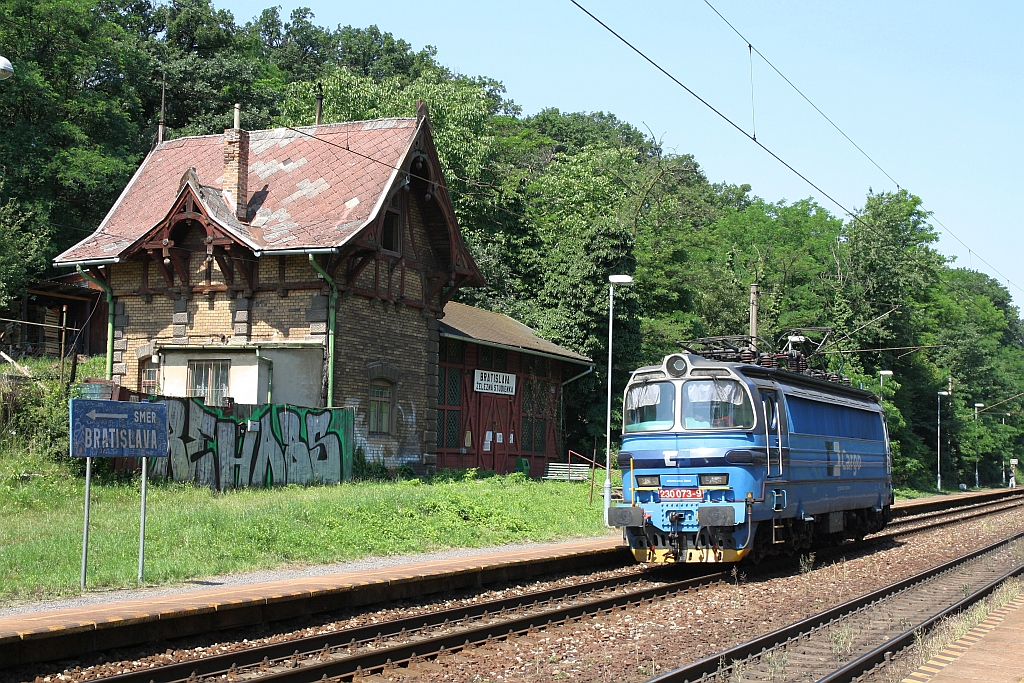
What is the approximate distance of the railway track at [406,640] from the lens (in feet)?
30.4

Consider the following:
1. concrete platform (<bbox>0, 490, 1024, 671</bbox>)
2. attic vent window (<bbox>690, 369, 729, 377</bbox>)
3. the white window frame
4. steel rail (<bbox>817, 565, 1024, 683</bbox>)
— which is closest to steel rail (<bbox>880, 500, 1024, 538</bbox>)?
attic vent window (<bbox>690, 369, 729, 377</bbox>)

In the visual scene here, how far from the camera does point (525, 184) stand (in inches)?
2261

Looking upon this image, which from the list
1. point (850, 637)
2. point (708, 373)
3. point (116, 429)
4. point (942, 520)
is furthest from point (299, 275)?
point (942, 520)

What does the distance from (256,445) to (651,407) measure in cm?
970

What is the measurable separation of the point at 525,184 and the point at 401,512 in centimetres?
3983

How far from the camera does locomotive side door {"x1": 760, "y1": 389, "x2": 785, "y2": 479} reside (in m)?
16.3

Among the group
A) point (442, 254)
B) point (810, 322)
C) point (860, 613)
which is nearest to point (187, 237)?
point (442, 254)

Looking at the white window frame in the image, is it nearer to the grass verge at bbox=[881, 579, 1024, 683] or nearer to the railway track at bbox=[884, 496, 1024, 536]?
the railway track at bbox=[884, 496, 1024, 536]

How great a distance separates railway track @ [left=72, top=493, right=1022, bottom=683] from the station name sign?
1661cm

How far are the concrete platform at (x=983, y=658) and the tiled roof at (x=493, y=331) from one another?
1960 centimetres

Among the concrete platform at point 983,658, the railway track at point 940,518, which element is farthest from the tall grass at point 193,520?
the railway track at point 940,518

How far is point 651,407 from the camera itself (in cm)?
1684

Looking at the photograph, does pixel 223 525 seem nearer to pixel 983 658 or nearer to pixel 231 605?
pixel 231 605

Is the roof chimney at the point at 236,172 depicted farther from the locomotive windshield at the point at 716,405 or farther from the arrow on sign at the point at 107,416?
the locomotive windshield at the point at 716,405
